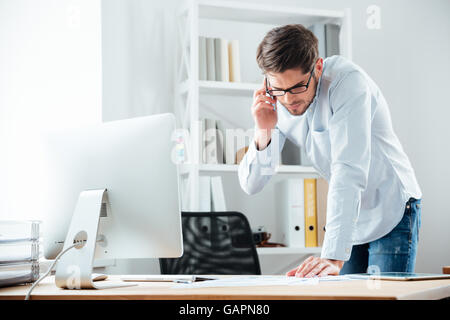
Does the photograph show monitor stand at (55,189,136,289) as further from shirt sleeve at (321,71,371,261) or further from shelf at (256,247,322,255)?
shelf at (256,247,322,255)

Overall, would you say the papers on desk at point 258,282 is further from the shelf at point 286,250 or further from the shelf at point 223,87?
the shelf at point 223,87

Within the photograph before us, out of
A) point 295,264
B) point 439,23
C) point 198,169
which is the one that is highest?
point 439,23

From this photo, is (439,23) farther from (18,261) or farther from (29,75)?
(18,261)

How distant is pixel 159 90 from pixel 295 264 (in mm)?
1195

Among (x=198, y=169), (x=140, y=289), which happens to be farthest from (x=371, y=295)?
(x=198, y=169)

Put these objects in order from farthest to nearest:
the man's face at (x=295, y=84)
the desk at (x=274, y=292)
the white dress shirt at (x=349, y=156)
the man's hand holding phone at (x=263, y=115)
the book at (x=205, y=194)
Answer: the book at (x=205, y=194) → the man's hand holding phone at (x=263, y=115) → the man's face at (x=295, y=84) → the white dress shirt at (x=349, y=156) → the desk at (x=274, y=292)

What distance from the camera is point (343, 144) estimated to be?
1.51 m

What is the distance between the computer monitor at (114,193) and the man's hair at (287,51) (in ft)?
1.57

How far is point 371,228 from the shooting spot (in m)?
1.68

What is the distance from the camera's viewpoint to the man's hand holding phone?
1712 mm

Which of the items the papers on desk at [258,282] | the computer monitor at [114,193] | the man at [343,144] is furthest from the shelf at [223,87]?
the papers on desk at [258,282]

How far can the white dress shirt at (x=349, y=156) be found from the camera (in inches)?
56.7

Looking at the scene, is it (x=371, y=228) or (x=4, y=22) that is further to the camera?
(x=4, y=22)

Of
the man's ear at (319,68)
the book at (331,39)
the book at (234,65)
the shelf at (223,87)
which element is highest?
the book at (331,39)
